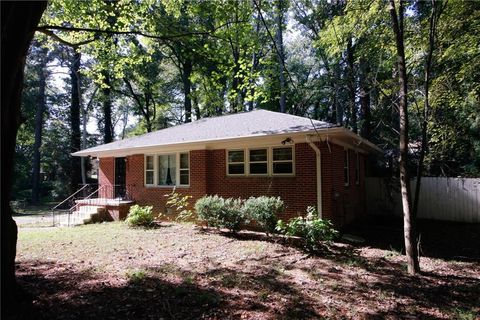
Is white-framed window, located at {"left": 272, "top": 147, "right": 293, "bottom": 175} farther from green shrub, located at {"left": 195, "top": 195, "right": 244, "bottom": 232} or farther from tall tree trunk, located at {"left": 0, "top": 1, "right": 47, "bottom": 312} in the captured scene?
tall tree trunk, located at {"left": 0, "top": 1, "right": 47, "bottom": 312}

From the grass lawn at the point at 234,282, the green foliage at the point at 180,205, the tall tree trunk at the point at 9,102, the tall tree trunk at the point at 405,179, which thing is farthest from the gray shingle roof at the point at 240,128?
the tall tree trunk at the point at 9,102

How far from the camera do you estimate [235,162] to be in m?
11.2

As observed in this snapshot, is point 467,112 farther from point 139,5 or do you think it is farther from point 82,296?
point 82,296

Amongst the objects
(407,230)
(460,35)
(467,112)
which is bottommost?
(407,230)

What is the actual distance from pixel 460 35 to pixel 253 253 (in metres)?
8.79

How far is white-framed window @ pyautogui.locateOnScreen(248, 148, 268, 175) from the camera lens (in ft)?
34.6

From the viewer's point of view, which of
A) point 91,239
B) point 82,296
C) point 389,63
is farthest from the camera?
point 389,63

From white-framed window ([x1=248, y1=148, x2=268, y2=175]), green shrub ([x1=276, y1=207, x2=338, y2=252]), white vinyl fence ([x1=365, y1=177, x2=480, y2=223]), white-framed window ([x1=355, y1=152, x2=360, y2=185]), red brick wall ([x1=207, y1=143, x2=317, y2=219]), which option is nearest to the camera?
green shrub ([x1=276, y1=207, x2=338, y2=252])

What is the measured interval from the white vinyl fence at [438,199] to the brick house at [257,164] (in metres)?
0.89

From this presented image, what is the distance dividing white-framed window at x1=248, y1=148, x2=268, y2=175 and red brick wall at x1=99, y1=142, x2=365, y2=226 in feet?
0.89

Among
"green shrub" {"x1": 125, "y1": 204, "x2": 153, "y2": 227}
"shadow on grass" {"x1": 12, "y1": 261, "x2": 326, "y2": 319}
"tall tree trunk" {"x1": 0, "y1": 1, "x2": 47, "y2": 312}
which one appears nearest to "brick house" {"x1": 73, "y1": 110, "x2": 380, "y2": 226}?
"green shrub" {"x1": 125, "y1": 204, "x2": 153, "y2": 227}

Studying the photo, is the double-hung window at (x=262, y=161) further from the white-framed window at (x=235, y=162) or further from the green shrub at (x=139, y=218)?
the green shrub at (x=139, y=218)

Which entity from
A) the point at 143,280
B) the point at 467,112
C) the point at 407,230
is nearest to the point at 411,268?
the point at 407,230

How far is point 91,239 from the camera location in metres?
9.27
